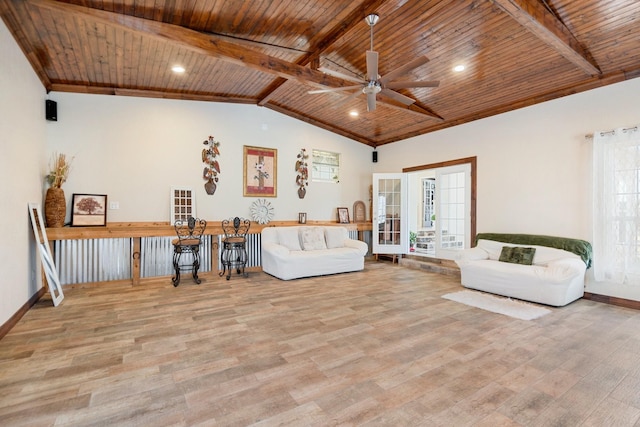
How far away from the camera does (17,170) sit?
344cm

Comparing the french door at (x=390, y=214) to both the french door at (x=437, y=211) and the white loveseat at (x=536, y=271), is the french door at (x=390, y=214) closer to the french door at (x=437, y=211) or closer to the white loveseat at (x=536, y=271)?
the french door at (x=437, y=211)

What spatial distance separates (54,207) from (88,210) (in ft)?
1.61

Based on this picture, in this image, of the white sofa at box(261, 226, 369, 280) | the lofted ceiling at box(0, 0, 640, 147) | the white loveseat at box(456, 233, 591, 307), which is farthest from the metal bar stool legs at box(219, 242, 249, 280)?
the white loveseat at box(456, 233, 591, 307)

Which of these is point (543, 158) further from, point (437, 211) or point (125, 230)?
point (125, 230)

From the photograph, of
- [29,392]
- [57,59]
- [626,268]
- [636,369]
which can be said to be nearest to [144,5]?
[57,59]

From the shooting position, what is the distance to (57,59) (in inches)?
162

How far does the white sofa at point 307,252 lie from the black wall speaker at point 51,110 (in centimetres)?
364

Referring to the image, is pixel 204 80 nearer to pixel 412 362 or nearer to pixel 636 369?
pixel 412 362

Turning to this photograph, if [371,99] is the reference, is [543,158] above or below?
below

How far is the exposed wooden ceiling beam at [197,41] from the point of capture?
314 centimetres

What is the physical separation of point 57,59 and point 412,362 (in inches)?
216

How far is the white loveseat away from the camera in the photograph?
4.02 metres

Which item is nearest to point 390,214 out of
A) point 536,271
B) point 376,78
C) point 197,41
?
point 536,271

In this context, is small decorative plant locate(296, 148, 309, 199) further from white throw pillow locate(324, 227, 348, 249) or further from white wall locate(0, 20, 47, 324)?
white wall locate(0, 20, 47, 324)
